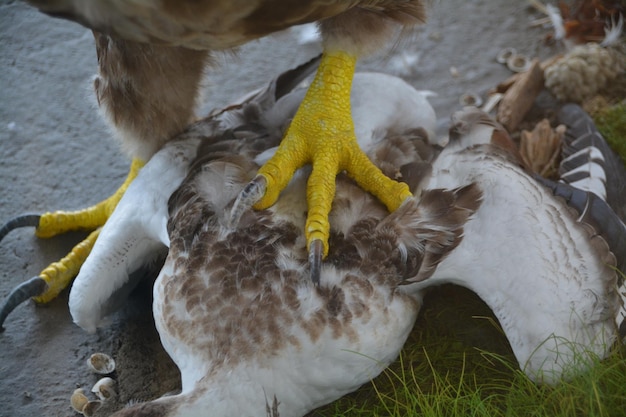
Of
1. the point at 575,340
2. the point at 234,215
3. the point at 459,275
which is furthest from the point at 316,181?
the point at 575,340

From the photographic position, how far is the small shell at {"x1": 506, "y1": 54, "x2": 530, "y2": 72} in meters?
3.03

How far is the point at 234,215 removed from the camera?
1759 mm

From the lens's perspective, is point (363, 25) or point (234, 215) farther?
point (363, 25)

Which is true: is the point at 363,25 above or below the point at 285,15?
below

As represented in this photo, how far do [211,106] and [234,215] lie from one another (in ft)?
4.44

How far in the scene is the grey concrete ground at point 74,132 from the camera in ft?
6.83

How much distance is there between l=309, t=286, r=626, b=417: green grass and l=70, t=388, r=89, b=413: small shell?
624mm

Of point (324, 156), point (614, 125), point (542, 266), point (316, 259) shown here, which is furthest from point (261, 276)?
point (614, 125)

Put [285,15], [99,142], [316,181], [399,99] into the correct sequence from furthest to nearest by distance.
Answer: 1. [99,142]
2. [399,99]
3. [316,181]
4. [285,15]

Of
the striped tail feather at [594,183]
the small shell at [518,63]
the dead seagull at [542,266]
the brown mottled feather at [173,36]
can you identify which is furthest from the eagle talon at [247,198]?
the small shell at [518,63]

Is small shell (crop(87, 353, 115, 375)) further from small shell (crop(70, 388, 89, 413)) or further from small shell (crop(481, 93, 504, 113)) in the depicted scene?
small shell (crop(481, 93, 504, 113))

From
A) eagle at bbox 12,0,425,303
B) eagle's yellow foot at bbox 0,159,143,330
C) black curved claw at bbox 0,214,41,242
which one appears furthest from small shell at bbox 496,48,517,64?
black curved claw at bbox 0,214,41,242

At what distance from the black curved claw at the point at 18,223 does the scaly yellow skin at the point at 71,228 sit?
0.12 ft

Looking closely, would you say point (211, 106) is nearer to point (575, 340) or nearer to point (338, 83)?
point (338, 83)
